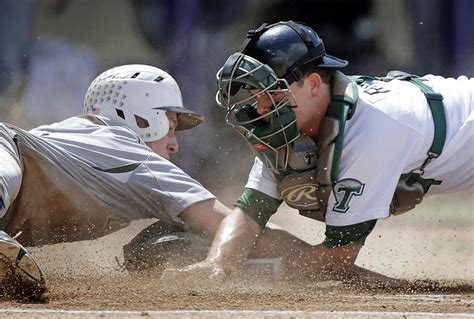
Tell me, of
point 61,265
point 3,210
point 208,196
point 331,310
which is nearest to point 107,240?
point 61,265

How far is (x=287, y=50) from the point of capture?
494cm

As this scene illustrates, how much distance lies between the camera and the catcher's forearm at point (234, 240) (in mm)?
5059

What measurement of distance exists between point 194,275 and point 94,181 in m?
1.05

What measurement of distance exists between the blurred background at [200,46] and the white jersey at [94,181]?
328cm

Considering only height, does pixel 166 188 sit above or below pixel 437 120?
below

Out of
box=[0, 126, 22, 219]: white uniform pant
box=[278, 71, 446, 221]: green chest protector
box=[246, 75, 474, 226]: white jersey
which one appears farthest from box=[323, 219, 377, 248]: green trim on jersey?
box=[0, 126, 22, 219]: white uniform pant

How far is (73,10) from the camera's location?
9406mm

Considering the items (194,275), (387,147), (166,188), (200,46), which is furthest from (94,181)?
(200,46)

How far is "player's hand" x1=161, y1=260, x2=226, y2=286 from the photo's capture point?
471cm

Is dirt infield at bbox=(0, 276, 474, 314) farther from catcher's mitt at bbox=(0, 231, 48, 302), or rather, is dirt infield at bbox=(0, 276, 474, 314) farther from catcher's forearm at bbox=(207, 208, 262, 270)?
catcher's forearm at bbox=(207, 208, 262, 270)

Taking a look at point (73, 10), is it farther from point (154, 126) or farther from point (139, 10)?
point (154, 126)

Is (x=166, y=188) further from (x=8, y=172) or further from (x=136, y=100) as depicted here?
(x=8, y=172)

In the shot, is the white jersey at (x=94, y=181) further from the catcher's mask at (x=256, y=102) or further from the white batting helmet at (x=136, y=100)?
the catcher's mask at (x=256, y=102)

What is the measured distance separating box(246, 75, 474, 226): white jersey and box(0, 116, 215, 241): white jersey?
20.6 inches
